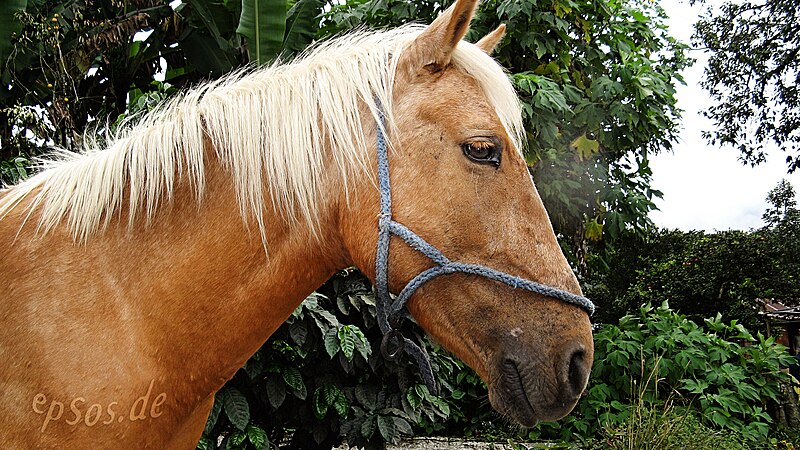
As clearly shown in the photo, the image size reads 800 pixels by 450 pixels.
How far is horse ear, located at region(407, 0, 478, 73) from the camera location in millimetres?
1373

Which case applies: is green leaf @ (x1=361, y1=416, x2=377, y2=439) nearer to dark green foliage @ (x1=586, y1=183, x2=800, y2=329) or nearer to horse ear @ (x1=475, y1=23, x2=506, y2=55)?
horse ear @ (x1=475, y1=23, x2=506, y2=55)

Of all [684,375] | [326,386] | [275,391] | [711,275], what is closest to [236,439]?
[275,391]

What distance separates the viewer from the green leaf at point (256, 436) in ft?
10.4

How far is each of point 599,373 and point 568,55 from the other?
2766mm

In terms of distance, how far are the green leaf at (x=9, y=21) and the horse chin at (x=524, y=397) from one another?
4766mm

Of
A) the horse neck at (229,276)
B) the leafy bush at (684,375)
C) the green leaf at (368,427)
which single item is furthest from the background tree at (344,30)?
the horse neck at (229,276)

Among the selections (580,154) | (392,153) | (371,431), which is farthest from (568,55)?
(392,153)

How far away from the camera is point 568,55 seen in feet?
17.1

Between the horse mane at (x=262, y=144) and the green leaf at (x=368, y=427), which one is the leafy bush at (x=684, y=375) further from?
the horse mane at (x=262, y=144)

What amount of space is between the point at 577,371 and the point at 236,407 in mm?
2360

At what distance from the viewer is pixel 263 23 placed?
4.35m

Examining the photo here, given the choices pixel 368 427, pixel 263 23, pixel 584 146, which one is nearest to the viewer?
pixel 368 427

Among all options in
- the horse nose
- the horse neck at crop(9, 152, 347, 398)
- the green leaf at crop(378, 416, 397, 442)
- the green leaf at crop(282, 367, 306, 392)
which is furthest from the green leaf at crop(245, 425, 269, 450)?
the horse nose

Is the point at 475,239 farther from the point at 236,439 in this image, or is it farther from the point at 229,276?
the point at 236,439
